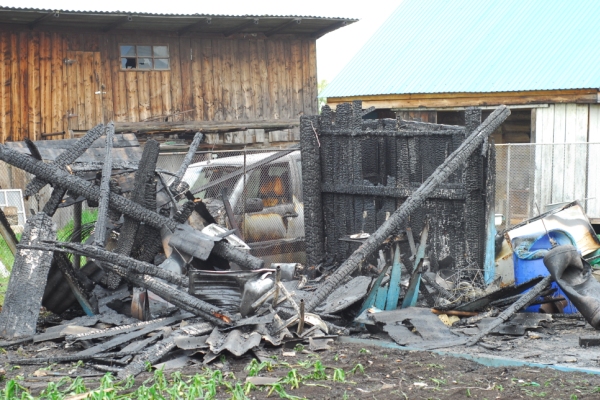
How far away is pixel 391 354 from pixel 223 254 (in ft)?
10.4

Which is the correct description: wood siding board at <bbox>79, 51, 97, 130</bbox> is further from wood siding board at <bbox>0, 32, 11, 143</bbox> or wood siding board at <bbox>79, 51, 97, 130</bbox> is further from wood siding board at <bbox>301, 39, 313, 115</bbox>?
wood siding board at <bbox>301, 39, 313, 115</bbox>

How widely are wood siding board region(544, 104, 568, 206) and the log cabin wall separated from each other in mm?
→ 7990

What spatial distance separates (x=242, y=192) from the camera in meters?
11.1

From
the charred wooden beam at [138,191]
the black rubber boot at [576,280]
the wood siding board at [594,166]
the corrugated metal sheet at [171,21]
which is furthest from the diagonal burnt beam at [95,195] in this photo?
the corrugated metal sheet at [171,21]

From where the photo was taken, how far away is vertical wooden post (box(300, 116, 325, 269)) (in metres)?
10.6

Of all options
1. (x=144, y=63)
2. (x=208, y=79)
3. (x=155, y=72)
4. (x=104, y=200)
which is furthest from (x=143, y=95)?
(x=104, y=200)

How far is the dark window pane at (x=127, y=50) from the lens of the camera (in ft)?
61.7

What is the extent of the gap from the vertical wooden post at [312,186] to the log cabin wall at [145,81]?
9.21m

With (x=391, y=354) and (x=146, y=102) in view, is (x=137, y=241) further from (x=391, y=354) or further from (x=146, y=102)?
(x=146, y=102)

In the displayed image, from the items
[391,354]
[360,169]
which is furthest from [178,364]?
[360,169]

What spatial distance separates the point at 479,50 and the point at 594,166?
4674 mm

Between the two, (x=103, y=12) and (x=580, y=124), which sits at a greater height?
(x=103, y=12)

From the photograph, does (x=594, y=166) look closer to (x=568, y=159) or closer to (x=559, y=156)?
(x=568, y=159)

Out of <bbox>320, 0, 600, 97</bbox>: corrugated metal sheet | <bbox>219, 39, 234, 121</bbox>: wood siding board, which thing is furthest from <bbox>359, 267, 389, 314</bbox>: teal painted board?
<bbox>219, 39, 234, 121</bbox>: wood siding board
